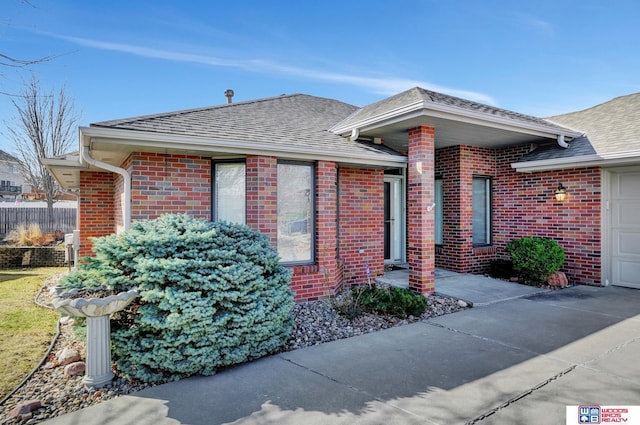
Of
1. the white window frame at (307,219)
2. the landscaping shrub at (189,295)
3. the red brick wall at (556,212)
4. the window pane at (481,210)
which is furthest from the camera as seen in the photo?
the window pane at (481,210)

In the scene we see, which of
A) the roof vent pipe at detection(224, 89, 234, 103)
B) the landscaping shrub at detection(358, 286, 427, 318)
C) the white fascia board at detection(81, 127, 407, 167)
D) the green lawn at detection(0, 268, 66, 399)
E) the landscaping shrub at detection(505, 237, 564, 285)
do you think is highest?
the roof vent pipe at detection(224, 89, 234, 103)

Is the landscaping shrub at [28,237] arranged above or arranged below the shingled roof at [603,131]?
below

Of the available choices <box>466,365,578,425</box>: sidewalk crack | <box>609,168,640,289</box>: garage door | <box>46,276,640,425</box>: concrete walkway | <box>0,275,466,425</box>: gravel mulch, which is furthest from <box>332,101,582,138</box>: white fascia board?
<box>466,365,578,425</box>: sidewalk crack

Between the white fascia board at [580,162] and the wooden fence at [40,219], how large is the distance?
18.4m

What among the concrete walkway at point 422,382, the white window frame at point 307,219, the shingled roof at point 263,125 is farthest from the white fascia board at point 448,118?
the concrete walkway at point 422,382

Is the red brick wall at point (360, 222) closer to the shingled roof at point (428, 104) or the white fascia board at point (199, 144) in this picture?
the white fascia board at point (199, 144)

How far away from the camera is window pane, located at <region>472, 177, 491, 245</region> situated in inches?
384

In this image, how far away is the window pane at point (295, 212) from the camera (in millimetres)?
6594

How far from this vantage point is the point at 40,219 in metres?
16.9

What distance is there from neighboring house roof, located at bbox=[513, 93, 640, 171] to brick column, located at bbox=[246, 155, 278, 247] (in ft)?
20.0

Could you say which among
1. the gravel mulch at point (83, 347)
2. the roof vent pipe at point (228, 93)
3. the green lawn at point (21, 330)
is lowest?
the green lawn at point (21, 330)

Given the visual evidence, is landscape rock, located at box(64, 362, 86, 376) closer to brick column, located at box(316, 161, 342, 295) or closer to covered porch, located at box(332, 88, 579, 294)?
brick column, located at box(316, 161, 342, 295)

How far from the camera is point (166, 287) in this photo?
3.83 meters

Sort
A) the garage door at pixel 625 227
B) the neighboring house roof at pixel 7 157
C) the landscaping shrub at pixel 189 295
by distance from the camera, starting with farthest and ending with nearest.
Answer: the neighboring house roof at pixel 7 157 < the garage door at pixel 625 227 < the landscaping shrub at pixel 189 295
